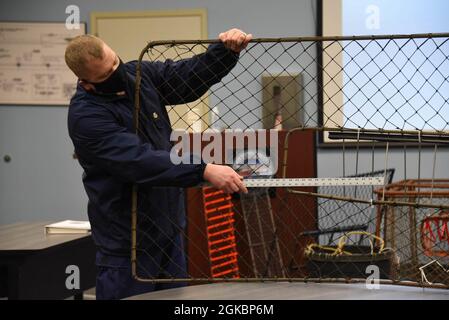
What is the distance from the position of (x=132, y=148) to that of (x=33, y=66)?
3.33 meters

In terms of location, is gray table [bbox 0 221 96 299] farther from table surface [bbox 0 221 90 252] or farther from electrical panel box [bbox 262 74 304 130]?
electrical panel box [bbox 262 74 304 130]

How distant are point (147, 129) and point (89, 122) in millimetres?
174

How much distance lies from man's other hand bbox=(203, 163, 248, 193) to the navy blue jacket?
126mm

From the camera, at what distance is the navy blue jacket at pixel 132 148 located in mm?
1737

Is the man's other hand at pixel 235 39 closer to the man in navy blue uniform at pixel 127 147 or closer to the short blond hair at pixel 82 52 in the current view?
the man in navy blue uniform at pixel 127 147

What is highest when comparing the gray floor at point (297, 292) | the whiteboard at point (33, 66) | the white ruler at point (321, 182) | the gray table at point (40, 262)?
the whiteboard at point (33, 66)

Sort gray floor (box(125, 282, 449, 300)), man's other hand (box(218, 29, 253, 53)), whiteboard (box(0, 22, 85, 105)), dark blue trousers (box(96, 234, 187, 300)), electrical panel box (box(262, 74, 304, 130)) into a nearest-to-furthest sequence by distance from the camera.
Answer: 1. gray floor (box(125, 282, 449, 300))
2. man's other hand (box(218, 29, 253, 53))
3. dark blue trousers (box(96, 234, 187, 300))
4. electrical panel box (box(262, 74, 304, 130))
5. whiteboard (box(0, 22, 85, 105))

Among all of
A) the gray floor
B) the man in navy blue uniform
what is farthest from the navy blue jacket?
the gray floor

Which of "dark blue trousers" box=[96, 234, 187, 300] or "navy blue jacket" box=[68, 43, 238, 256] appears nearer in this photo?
"navy blue jacket" box=[68, 43, 238, 256]

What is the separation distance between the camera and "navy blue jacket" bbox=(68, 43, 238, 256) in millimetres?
1737

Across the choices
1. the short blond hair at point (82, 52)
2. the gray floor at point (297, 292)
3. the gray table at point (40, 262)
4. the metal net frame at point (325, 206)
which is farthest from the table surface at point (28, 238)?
the gray floor at point (297, 292)

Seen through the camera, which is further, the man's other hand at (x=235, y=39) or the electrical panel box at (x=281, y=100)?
the electrical panel box at (x=281, y=100)

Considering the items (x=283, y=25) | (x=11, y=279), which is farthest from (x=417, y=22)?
(x=11, y=279)

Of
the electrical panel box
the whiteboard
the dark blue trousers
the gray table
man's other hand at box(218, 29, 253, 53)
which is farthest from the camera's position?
the whiteboard
